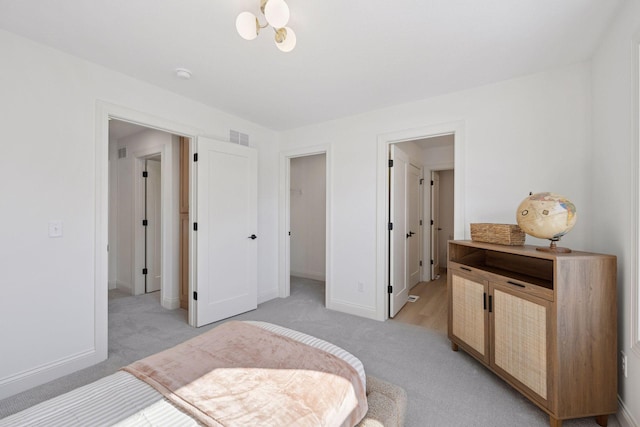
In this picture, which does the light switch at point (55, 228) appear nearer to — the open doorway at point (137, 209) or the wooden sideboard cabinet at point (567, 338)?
the open doorway at point (137, 209)

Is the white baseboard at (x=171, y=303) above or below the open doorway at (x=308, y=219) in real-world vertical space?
below

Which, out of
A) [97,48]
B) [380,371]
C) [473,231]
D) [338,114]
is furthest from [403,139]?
[97,48]

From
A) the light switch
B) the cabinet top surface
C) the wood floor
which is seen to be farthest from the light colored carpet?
the light switch

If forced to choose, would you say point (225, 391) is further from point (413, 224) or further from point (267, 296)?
point (413, 224)

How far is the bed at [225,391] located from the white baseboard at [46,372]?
1.50 m

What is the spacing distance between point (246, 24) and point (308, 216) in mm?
4054

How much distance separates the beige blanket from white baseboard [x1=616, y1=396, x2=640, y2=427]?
155 cm

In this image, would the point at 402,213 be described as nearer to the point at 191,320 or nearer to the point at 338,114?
the point at 338,114

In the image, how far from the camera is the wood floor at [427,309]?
3066 millimetres

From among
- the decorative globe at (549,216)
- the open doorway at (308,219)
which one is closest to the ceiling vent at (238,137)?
the open doorway at (308,219)

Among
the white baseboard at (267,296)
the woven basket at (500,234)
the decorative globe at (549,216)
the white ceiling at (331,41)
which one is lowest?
the white baseboard at (267,296)

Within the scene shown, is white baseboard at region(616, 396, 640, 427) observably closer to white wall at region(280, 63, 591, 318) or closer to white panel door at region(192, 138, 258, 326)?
white wall at region(280, 63, 591, 318)

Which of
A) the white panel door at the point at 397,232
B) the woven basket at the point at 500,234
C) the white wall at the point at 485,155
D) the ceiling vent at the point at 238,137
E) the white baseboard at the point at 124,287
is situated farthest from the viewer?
the white baseboard at the point at 124,287

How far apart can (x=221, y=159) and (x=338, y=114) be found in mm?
1511
